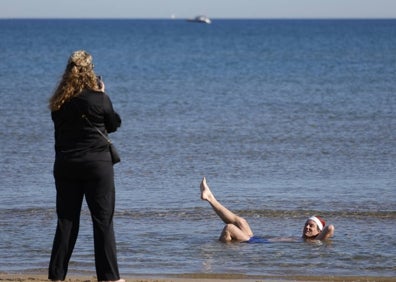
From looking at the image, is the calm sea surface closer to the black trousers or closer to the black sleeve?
the black trousers

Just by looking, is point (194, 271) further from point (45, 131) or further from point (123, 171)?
point (45, 131)

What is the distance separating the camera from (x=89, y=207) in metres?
7.89

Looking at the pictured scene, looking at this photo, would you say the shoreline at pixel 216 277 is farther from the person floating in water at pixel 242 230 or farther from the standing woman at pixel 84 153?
the person floating in water at pixel 242 230

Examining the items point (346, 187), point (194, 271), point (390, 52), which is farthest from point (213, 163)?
point (390, 52)

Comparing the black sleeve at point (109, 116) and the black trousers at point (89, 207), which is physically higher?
the black sleeve at point (109, 116)

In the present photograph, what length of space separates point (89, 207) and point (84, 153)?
0.43m

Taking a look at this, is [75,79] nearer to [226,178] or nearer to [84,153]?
[84,153]

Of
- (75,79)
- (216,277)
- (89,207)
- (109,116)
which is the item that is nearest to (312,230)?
(216,277)

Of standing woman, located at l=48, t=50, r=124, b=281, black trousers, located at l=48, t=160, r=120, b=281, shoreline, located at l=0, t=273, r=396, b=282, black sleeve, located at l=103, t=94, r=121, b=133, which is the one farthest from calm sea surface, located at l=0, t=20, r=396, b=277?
black sleeve, located at l=103, t=94, r=121, b=133

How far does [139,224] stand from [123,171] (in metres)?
3.77

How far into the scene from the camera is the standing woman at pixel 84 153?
7645mm

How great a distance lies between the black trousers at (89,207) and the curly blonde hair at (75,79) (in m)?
0.47

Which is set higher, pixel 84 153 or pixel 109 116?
pixel 109 116

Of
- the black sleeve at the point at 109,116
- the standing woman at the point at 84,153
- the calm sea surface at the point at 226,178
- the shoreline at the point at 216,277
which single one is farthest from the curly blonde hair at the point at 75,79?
the calm sea surface at the point at 226,178
